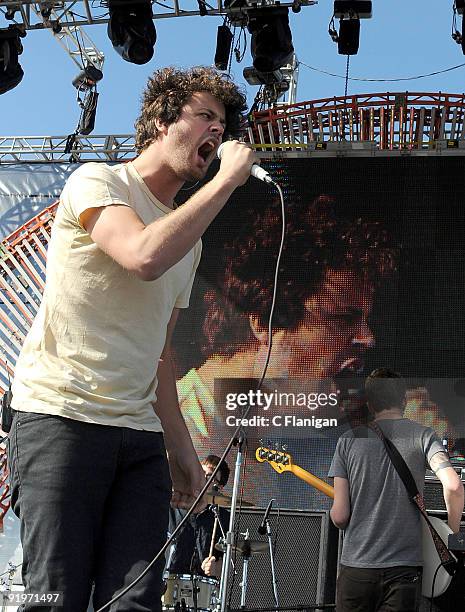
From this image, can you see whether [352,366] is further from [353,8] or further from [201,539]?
[353,8]

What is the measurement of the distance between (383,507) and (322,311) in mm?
2998

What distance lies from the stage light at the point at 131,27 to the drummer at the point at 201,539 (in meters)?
3.01

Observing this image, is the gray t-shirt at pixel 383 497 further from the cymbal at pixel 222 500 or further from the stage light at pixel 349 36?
the stage light at pixel 349 36

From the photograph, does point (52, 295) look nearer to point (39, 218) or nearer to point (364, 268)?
point (364, 268)

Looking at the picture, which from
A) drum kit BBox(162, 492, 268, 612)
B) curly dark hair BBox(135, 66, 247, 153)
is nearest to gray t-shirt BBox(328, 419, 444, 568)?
curly dark hair BBox(135, 66, 247, 153)

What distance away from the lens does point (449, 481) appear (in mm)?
3533

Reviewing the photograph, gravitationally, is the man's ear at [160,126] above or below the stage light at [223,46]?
below

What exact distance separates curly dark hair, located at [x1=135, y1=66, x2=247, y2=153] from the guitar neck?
3806 millimetres

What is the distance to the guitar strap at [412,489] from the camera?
3549mm

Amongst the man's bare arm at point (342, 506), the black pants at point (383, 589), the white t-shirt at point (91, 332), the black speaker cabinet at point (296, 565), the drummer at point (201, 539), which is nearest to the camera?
the white t-shirt at point (91, 332)

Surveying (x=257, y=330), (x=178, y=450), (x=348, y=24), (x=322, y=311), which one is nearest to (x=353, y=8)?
(x=348, y=24)

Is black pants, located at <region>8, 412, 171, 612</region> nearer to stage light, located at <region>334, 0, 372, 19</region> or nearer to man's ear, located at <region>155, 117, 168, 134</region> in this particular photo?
man's ear, located at <region>155, 117, 168, 134</region>

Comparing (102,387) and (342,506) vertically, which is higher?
(342,506)

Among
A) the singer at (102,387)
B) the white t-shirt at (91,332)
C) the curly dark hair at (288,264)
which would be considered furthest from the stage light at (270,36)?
the white t-shirt at (91,332)
